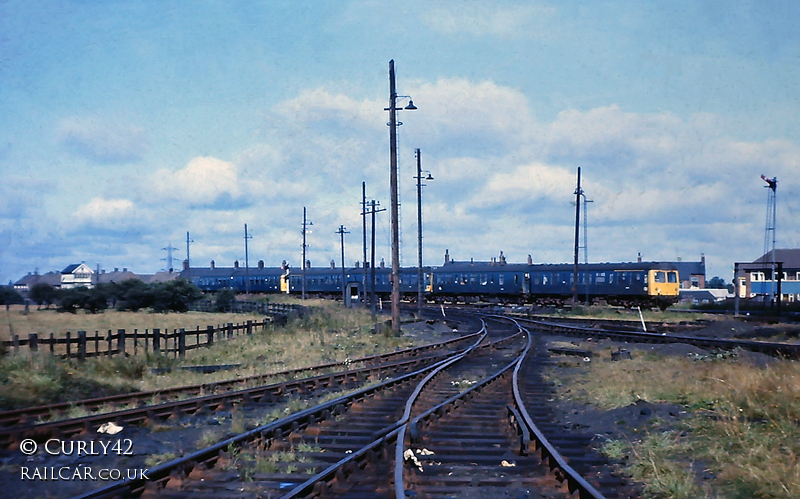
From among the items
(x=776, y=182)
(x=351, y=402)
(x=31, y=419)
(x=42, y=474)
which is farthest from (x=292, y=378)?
(x=776, y=182)

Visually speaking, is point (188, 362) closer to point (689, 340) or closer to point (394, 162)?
point (394, 162)

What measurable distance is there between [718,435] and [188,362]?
50.8 feet

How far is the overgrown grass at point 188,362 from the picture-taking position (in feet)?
43.3

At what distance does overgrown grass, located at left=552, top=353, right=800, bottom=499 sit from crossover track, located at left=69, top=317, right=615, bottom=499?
742 millimetres

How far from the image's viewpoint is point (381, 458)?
825cm

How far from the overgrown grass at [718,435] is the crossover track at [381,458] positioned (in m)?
0.74

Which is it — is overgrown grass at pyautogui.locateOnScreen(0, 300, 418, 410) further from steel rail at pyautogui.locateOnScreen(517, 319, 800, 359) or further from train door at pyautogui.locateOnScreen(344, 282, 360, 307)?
train door at pyautogui.locateOnScreen(344, 282, 360, 307)

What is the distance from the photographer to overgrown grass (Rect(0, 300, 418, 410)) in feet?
43.3

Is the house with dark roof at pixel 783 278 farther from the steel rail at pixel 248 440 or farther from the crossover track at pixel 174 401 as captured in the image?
the steel rail at pixel 248 440

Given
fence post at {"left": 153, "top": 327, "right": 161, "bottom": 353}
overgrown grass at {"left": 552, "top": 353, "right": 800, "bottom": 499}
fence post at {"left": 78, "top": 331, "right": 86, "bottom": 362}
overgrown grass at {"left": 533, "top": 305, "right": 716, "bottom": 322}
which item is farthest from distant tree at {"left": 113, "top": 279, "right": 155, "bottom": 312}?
overgrown grass at {"left": 552, "top": 353, "right": 800, "bottom": 499}

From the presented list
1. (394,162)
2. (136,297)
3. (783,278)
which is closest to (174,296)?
(136,297)

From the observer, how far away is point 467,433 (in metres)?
9.88

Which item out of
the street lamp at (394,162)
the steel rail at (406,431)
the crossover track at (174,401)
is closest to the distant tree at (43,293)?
the street lamp at (394,162)

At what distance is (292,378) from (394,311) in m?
11.5
